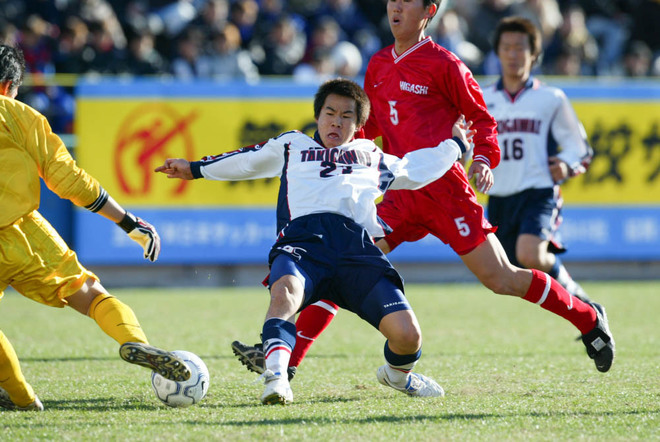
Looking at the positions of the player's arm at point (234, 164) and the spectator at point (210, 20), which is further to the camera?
the spectator at point (210, 20)

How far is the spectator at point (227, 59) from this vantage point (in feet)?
41.1

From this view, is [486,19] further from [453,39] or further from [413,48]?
[413,48]

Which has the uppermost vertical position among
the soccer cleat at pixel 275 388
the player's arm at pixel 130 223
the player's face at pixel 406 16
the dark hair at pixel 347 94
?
the player's face at pixel 406 16

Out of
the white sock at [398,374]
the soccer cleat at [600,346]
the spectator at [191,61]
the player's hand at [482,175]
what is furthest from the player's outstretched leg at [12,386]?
the spectator at [191,61]

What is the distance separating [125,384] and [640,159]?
8.99 m

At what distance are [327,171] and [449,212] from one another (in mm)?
915

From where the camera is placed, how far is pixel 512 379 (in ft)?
18.4

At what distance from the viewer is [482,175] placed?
534cm

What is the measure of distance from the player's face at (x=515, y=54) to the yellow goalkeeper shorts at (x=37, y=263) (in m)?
4.09

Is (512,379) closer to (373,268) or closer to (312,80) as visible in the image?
(373,268)

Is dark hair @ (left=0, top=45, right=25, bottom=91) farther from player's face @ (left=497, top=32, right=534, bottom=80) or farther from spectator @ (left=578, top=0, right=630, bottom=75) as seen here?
spectator @ (left=578, top=0, right=630, bottom=75)

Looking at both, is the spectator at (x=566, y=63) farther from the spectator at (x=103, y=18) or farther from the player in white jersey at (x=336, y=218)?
the player in white jersey at (x=336, y=218)

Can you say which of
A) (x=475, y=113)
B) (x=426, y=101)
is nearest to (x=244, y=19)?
(x=426, y=101)

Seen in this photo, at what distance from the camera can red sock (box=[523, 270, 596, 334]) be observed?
5.56 m
